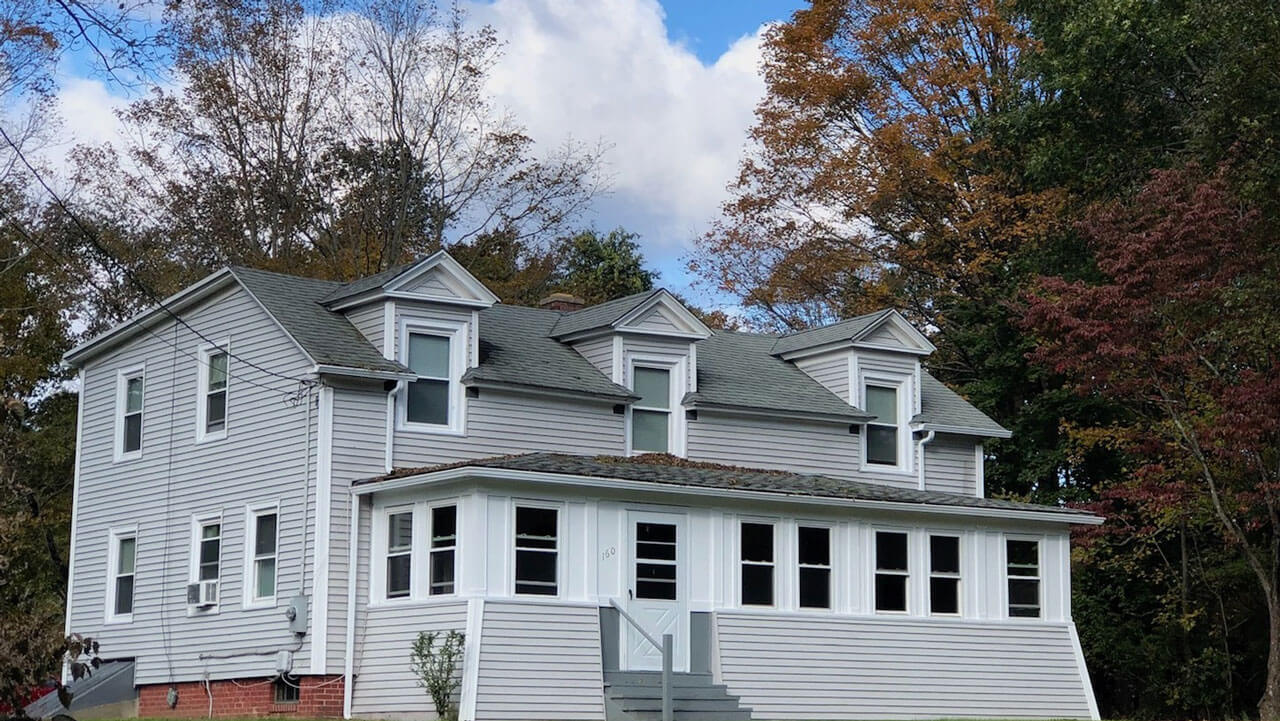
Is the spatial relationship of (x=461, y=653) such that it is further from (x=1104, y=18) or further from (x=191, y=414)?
(x=1104, y=18)

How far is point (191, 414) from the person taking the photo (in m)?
26.9

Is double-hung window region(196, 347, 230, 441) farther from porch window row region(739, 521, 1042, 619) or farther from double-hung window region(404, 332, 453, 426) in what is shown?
porch window row region(739, 521, 1042, 619)

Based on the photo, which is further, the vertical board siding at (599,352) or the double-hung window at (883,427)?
A: the double-hung window at (883,427)

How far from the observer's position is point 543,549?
23.1m

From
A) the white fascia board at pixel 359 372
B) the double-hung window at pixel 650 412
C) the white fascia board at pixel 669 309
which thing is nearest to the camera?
the white fascia board at pixel 359 372

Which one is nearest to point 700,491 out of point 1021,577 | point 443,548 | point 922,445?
point 443,548

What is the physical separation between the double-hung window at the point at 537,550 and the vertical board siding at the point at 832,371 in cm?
864

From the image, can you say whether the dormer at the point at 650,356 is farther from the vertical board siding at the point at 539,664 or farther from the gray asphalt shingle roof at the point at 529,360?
the vertical board siding at the point at 539,664

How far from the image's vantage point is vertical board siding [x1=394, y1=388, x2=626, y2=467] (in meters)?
25.3

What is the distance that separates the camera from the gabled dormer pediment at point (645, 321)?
27.8 m

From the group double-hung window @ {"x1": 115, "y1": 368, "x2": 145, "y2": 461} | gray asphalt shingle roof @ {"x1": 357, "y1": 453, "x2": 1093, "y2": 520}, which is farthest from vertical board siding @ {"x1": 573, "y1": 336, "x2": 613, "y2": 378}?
double-hung window @ {"x1": 115, "y1": 368, "x2": 145, "y2": 461}

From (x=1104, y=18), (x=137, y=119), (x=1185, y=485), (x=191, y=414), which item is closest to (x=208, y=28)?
(x=137, y=119)

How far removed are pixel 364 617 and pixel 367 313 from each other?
4.86 metres

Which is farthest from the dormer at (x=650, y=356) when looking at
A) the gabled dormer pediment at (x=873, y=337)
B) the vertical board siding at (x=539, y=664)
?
the vertical board siding at (x=539, y=664)
